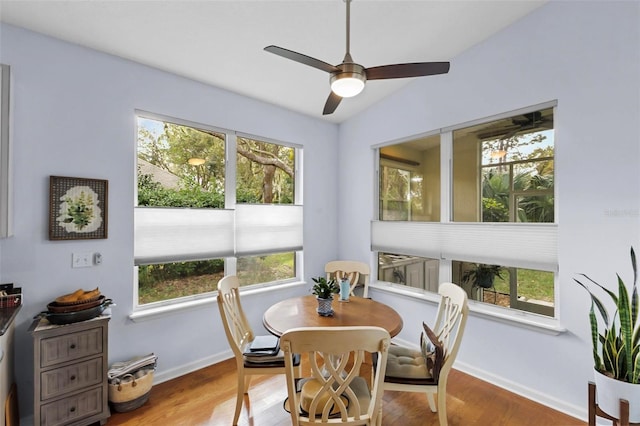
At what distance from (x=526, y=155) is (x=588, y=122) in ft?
1.53

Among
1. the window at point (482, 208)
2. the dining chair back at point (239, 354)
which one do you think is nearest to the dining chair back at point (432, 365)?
the dining chair back at point (239, 354)

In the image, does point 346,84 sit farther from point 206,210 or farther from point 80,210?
point 80,210

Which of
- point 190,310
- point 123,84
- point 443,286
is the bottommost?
point 190,310

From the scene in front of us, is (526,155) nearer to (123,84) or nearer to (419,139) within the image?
(419,139)

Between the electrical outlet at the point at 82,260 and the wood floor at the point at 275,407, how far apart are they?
1113 millimetres

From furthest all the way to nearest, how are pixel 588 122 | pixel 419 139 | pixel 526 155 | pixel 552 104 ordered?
pixel 419 139
pixel 526 155
pixel 552 104
pixel 588 122

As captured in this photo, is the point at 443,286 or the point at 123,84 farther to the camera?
the point at 123,84

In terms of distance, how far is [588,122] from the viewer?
2174mm

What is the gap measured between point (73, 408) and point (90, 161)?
1720 mm

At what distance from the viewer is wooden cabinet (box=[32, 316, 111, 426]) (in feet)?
6.11

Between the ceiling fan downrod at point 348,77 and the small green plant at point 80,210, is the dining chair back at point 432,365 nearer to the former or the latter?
the ceiling fan downrod at point 348,77

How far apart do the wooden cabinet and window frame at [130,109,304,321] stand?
0.44 metres

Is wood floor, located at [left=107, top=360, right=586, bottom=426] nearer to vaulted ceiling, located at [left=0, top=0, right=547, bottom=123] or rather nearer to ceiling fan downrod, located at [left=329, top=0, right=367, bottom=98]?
ceiling fan downrod, located at [left=329, top=0, right=367, bottom=98]

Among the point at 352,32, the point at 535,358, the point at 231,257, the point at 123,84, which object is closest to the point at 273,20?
the point at 352,32
